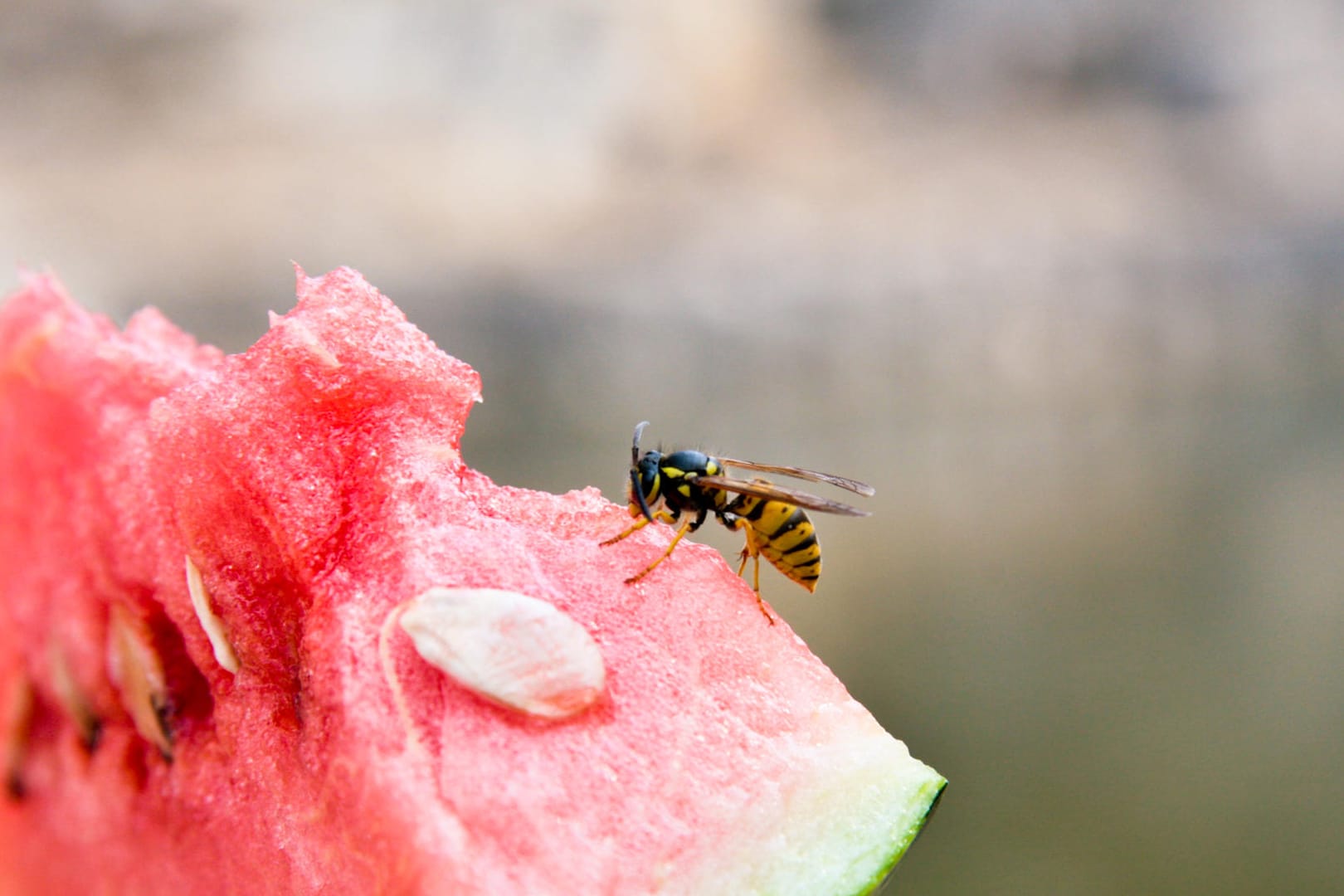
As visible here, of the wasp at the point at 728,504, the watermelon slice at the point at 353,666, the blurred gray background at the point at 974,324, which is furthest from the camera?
the blurred gray background at the point at 974,324

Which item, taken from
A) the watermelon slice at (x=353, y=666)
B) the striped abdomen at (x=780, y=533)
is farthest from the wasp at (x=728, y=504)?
the watermelon slice at (x=353, y=666)

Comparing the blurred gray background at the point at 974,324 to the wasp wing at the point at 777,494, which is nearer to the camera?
the wasp wing at the point at 777,494

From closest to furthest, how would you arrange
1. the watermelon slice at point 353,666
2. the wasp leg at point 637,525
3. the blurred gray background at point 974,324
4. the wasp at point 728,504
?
the watermelon slice at point 353,666
the wasp leg at point 637,525
the wasp at point 728,504
the blurred gray background at point 974,324

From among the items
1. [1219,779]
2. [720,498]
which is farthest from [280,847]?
[1219,779]

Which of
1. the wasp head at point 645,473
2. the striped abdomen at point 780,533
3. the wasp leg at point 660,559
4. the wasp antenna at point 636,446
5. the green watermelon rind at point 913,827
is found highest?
the wasp antenna at point 636,446

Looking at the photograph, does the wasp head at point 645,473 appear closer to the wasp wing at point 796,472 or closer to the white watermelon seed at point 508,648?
the wasp wing at point 796,472

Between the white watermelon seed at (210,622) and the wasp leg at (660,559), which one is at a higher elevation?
the wasp leg at (660,559)

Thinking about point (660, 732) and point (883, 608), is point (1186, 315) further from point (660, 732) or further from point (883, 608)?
point (660, 732)

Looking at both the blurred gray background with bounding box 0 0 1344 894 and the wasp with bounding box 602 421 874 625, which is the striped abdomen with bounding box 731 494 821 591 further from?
the blurred gray background with bounding box 0 0 1344 894
